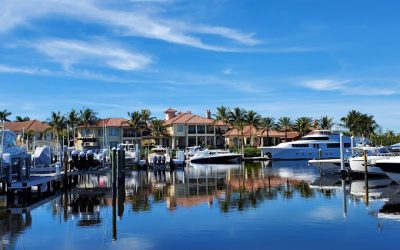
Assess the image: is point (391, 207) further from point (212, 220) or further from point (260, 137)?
point (260, 137)

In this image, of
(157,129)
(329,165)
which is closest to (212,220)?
(329,165)

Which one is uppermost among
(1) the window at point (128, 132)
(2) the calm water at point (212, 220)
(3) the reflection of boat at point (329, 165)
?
(1) the window at point (128, 132)

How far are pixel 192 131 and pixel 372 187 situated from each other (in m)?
67.6

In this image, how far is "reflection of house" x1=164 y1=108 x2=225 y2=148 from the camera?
101250 mm

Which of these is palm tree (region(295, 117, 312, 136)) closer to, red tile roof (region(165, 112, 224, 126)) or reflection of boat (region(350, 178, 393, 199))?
red tile roof (region(165, 112, 224, 126))

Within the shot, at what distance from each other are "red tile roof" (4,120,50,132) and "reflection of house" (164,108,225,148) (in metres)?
25.2

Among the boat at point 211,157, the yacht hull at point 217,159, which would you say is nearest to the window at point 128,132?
the boat at point 211,157

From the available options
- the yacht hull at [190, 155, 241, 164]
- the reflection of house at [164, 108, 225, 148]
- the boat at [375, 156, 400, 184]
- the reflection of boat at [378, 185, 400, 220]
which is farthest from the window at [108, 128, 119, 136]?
the boat at [375, 156, 400, 184]

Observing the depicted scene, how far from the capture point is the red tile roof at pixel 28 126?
10025cm

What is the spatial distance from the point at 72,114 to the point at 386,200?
78181mm

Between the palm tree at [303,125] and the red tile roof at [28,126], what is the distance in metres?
55.2

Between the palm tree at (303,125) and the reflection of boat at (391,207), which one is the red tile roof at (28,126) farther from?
the reflection of boat at (391,207)

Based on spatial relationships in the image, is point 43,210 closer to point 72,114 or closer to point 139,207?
point 139,207

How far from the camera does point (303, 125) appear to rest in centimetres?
11306
